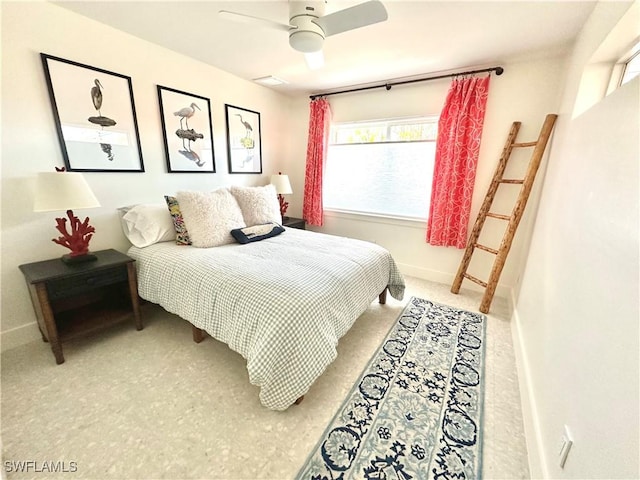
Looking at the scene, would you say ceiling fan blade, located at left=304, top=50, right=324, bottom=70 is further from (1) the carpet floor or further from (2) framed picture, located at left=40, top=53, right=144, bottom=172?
(1) the carpet floor

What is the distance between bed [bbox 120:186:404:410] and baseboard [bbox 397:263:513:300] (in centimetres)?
101

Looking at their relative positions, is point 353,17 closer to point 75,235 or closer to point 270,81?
point 270,81

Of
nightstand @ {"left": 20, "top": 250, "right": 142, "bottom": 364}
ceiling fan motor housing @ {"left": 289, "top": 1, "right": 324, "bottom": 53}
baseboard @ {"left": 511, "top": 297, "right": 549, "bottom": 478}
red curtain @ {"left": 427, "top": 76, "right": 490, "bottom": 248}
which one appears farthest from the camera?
red curtain @ {"left": 427, "top": 76, "right": 490, "bottom": 248}

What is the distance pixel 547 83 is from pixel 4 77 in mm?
4184

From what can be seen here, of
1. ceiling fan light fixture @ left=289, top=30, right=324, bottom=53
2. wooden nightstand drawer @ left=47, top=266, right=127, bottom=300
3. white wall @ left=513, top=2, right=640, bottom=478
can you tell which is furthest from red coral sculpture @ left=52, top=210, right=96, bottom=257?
white wall @ left=513, top=2, right=640, bottom=478

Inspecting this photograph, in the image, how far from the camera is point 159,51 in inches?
93.3

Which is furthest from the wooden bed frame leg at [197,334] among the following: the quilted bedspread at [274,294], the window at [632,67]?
the window at [632,67]

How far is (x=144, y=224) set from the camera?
222cm

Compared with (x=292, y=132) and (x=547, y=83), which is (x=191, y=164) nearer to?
(x=292, y=132)

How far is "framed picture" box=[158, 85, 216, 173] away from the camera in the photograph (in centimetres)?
252

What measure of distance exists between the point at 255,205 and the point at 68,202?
139 cm

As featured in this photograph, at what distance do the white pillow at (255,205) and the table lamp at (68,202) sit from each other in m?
1.14

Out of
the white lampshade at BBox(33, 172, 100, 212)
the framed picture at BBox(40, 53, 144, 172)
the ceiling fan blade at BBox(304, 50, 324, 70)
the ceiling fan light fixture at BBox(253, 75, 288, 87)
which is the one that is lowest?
the white lampshade at BBox(33, 172, 100, 212)

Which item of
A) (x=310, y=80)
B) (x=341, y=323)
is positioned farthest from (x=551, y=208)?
(x=310, y=80)
